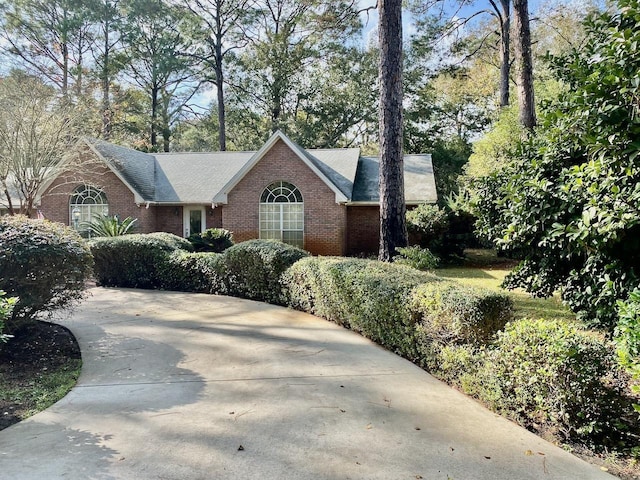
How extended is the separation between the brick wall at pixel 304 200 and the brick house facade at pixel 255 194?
0.14 feet

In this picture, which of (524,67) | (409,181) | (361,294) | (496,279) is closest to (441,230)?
(409,181)

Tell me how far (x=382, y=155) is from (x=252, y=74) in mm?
24703

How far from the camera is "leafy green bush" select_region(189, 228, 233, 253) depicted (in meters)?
15.5

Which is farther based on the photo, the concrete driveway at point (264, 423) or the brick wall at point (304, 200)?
the brick wall at point (304, 200)

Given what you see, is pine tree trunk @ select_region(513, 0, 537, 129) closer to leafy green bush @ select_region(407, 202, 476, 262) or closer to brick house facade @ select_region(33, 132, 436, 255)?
leafy green bush @ select_region(407, 202, 476, 262)

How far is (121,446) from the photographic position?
343cm

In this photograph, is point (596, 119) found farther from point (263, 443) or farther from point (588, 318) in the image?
point (263, 443)

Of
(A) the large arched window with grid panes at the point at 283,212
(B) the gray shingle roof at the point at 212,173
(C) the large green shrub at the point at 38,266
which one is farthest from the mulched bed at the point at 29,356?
(B) the gray shingle roof at the point at 212,173

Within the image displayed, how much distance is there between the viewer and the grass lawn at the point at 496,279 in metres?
8.18

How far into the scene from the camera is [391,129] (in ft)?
36.0

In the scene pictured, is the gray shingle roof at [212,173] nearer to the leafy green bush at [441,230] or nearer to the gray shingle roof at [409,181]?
the gray shingle roof at [409,181]

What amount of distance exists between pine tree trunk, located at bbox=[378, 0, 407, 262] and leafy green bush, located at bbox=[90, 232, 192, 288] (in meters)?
6.13

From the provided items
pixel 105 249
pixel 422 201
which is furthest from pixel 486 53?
pixel 105 249

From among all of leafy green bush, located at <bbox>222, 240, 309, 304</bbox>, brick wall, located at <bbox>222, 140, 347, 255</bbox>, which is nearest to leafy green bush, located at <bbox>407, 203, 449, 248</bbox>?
brick wall, located at <bbox>222, 140, 347, 255</bbox>
